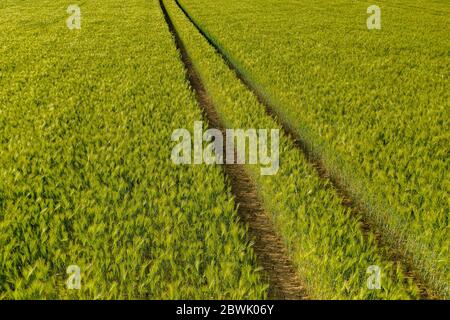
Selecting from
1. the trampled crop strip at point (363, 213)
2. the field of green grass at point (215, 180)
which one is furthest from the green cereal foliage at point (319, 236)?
the trampled crop strip at point (363, 213)

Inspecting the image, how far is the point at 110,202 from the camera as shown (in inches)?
207

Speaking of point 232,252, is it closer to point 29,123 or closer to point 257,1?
point 29,123

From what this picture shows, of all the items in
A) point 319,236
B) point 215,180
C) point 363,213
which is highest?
point 215,180

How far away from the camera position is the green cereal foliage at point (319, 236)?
162 inches

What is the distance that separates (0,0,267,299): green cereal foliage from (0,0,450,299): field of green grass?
0.02 metres

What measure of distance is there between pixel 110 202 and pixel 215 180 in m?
1.39

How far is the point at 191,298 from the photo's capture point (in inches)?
149

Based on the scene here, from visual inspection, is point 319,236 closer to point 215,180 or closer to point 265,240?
point 265,240

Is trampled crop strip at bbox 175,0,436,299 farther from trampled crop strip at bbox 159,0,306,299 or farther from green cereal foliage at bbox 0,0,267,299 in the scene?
green cereal foliage at bbox 0,0,267,299

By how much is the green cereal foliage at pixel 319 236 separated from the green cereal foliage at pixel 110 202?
0.58m

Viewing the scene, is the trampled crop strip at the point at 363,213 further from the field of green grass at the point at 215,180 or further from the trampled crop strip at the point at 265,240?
the trampled crop strip at the point at 265,240

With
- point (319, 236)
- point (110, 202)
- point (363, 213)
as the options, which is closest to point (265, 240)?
point (319, 236)

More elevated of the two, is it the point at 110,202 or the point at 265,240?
the point at 110,202

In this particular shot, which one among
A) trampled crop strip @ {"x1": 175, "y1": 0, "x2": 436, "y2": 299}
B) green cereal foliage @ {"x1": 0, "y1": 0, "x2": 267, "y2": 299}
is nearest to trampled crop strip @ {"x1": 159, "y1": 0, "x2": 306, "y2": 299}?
green cereal foliage @ {"x1": 0, "y1": 0, "x2": 267, "y2": 299}
